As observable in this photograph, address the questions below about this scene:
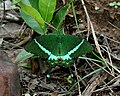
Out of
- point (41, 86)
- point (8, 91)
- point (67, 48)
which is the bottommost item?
point (41, 86)

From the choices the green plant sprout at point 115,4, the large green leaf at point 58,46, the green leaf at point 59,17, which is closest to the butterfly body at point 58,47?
the large green leaf at point 58,46

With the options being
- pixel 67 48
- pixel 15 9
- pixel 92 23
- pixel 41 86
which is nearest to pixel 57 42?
pixel 67 48

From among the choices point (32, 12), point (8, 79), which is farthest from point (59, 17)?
point (8, 79)

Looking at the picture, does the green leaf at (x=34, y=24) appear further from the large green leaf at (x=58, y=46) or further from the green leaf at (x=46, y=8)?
the large green leaf at (x=58, y=46)

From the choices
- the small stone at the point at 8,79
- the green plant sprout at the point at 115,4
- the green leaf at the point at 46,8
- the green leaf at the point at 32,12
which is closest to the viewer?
the small stone at the point at 8,79

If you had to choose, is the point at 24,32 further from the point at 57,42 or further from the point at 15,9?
the point at 57,42

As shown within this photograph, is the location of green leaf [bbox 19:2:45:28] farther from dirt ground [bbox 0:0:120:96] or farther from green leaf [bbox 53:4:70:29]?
dirt ground [bbox 0:0:120:96]
